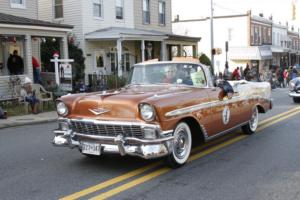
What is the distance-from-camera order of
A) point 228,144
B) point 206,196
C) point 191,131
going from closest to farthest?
point 206,196
point 191,131
point 228,144

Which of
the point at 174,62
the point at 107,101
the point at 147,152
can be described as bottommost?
the point at 147,152

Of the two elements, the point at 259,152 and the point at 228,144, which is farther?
the point at 228,144

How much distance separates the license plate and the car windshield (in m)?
1.98

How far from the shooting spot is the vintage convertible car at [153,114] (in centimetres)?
622

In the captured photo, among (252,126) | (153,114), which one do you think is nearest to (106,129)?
(153,114)

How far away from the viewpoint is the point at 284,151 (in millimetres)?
8078

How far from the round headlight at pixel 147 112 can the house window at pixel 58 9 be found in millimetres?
19958

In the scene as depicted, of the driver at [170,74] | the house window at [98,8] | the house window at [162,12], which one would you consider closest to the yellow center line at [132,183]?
the driver at [170,74]

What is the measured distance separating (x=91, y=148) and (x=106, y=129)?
37 centimetres

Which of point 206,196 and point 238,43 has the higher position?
point 238,43

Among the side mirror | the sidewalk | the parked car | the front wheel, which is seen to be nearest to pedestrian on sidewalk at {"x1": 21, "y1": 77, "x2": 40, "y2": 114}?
the sidewalk

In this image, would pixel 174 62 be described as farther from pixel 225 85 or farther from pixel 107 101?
pixel 107 101

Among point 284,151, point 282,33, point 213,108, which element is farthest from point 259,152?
point 282,33

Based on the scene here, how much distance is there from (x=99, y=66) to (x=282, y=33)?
145 ft
